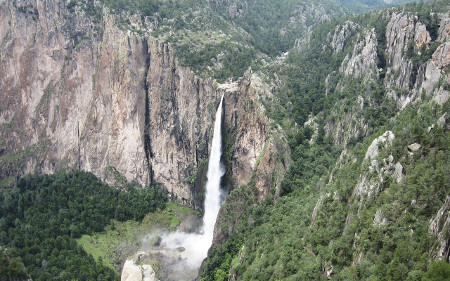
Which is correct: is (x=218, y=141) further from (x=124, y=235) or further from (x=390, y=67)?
(x=390, y=67)

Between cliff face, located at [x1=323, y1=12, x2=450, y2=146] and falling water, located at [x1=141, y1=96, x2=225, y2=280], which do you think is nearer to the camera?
cliff face, located at [x1=323, y1=12, x2=450, y2=146]

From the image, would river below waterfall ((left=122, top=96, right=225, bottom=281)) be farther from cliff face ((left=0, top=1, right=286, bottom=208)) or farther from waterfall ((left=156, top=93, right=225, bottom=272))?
cliff face ((left=0, top=1, right=286, bottom=208))

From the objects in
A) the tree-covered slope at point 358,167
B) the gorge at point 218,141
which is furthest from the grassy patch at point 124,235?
the tree-covered slope at point 358,167

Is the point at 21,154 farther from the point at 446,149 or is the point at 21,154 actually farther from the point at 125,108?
the point at 446,149

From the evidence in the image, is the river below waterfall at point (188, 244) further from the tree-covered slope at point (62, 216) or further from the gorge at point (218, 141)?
the tree-covered slope at point (62, 216)

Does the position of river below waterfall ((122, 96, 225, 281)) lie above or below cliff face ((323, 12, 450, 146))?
below

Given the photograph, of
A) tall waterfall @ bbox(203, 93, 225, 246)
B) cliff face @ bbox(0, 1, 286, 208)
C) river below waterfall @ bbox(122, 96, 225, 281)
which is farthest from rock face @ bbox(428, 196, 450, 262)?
tall waterfall @ bbox(203, 93, 225, 246)

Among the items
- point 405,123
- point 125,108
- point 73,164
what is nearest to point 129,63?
point 125,108

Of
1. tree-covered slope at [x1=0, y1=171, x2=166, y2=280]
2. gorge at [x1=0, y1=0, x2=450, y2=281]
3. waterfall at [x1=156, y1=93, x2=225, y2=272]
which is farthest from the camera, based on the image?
waterfall at [x1=156, y1=93, x2=225, y2=272]
